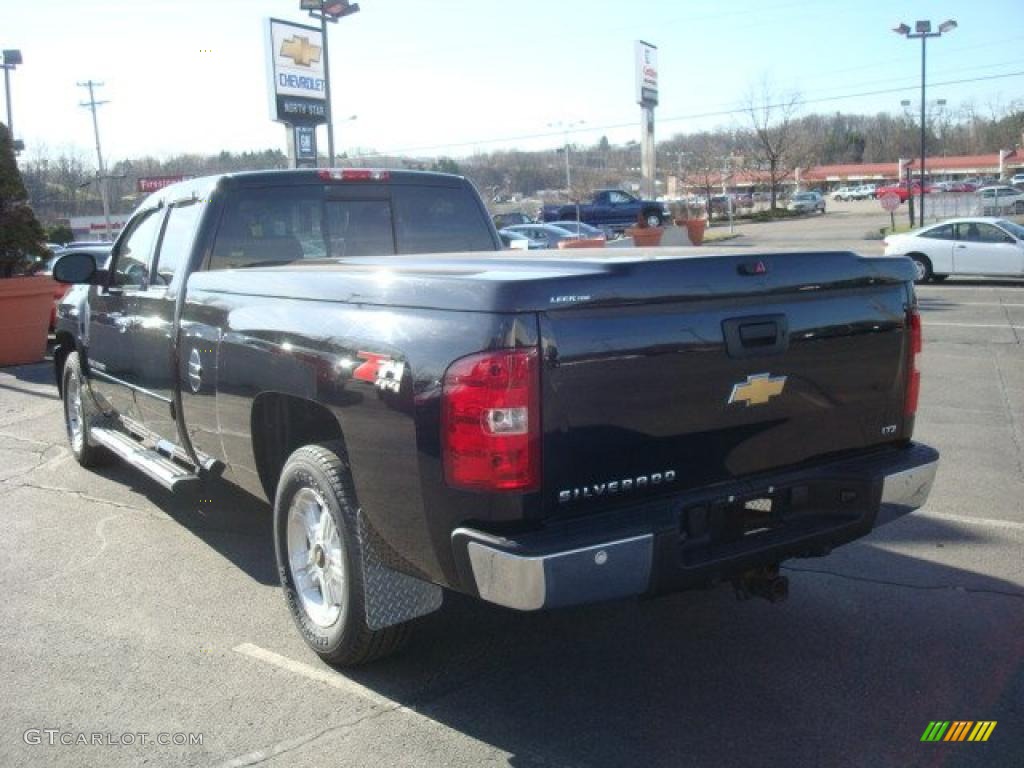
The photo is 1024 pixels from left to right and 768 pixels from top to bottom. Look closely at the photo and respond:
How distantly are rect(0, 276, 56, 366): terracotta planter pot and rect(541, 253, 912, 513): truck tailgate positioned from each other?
1246 centimetres

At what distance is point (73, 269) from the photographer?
611cm

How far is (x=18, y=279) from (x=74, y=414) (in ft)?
22.7

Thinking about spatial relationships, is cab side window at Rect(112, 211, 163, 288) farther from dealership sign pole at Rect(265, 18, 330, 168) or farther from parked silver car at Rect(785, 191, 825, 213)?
parked silver car at Rect(785, 191, 825, 213)

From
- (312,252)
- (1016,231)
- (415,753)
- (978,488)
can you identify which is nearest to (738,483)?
(415,753)

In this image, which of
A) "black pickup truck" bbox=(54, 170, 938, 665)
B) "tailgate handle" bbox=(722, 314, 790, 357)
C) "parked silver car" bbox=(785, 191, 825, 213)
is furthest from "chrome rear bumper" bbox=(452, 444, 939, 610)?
"parked silver car" bbox=(785, 191, 825, 213)

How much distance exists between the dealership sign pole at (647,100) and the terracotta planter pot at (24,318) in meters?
41.2

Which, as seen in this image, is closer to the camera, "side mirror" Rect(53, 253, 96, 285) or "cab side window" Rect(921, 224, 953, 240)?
"side mirror" Rect(53, 253, 96, 285)

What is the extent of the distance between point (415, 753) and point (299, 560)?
1.16m

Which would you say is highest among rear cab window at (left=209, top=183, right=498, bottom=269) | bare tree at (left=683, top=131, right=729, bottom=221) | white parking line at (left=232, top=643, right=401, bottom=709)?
bare tree at (left=683, top=131, right=729, bottom=221)

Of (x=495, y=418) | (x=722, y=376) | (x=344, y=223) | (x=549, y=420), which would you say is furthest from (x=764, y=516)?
(x=344, y=223)

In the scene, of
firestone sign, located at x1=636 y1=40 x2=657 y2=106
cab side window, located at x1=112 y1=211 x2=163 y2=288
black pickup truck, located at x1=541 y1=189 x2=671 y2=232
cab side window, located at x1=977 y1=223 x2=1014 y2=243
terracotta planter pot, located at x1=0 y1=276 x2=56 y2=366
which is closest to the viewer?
cab side window, located at x1=112 y1=211 x2=163 y2=288

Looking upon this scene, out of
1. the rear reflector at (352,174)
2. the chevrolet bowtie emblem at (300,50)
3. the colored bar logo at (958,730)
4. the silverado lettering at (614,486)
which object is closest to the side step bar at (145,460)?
the rear reflector at (352,174)

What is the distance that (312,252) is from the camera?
225 inches

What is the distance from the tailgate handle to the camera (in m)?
3.49
